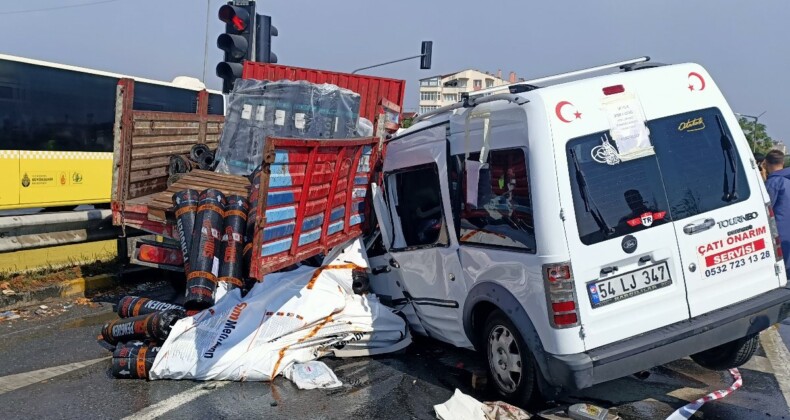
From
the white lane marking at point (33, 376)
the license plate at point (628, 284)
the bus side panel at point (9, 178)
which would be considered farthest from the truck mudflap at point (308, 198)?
the bus side panel at point (9, 178)

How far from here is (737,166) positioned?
4.85m

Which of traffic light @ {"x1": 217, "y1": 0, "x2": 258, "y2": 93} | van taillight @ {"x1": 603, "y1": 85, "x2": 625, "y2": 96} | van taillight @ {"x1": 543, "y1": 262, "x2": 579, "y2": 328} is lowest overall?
van taillight @ {"x1": 543, "y1": 262, "x2": 579, "y2": 328}

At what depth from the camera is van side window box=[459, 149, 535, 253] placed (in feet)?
14.8

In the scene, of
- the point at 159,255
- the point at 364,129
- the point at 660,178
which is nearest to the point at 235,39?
the point at 364,129

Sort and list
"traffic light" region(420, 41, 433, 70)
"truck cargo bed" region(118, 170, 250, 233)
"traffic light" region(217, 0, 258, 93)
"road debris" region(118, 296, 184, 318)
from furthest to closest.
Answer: "traffic light" region(420, 41, 433, 70), "traffic light" region(217, 0, 258, 93), "truck cargo bed" region(118, 170, 250, 233), "road debris" region(118, 296, 184, 318)

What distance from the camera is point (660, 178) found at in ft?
15.0

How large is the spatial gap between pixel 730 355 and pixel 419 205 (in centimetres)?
264

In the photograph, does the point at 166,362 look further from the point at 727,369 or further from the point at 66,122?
the point at 66,122

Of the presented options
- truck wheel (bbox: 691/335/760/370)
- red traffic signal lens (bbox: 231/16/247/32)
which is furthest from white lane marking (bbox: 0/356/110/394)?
red traffic signal lens (bbox: 231/16/247/32)

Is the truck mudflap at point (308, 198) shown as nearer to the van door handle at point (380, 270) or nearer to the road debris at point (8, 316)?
the van door handle at point (380, 270)

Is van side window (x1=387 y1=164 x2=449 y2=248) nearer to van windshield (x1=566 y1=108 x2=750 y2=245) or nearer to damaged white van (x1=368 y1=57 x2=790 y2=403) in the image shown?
damaged white van (x1=368 y1=57 x2=790 y2=403)

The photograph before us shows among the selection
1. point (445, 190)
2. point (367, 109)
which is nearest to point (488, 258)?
point (445, 190)

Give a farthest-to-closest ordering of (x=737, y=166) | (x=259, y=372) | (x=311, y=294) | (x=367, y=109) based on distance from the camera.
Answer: (x=367, y=109) → (x=311, y=294) → (x=259, y=372) → (x=737, y=166)

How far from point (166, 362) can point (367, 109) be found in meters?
5.25
